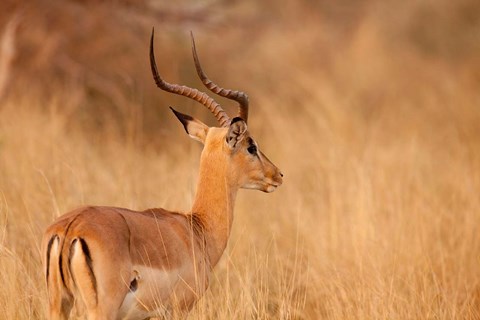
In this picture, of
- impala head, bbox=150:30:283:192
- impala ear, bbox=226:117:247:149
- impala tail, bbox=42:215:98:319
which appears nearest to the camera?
impala tail, bbox=42:215:98:319

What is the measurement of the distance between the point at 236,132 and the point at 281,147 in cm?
591

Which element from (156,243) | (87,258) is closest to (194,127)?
(156,243)

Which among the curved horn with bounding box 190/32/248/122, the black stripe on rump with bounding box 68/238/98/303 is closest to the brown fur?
the black stripe on rump with bounding box 68/238/98/303

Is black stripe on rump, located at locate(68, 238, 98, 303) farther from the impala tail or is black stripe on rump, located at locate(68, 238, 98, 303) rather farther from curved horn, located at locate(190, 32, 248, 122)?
curved horn, located at locate(190, 32, 248, 122)

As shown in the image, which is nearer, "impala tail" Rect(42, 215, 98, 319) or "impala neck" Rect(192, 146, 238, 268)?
"impala tail" Rect(42, 215, 98, 319)

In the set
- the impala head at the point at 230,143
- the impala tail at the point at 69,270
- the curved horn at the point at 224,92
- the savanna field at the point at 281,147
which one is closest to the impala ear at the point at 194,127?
the impala head at the point at 230,143

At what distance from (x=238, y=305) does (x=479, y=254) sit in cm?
263

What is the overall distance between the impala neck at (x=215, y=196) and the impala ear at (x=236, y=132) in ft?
0.35

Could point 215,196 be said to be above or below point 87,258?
above

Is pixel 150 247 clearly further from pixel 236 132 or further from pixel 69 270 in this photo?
pixel 236 132

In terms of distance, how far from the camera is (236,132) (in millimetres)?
5457

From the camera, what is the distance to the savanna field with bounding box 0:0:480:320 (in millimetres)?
6137

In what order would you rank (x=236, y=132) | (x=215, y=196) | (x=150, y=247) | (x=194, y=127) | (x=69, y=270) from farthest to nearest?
(x=194, y=127) < (x=215, y=196) < (x=236, y=132) < (x=150, y=247) < (x=69, y=270)

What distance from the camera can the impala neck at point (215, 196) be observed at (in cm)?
556
